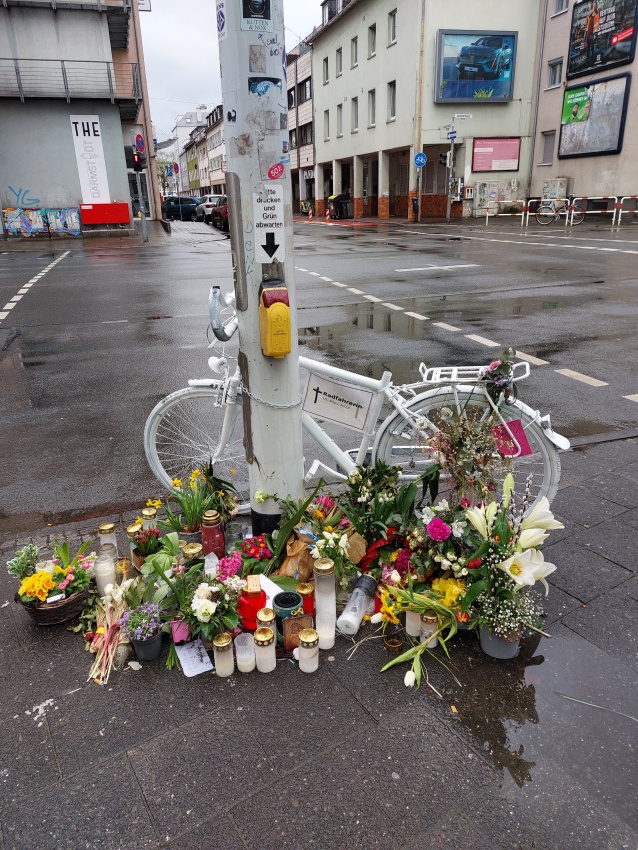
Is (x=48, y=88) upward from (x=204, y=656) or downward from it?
upward

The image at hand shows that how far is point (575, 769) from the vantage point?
6.96 ft

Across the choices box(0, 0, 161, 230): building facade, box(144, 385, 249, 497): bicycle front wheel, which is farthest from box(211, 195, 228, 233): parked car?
box(144, 385, 249, 497): bicycle front wheel

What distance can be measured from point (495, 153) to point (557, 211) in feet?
19.4

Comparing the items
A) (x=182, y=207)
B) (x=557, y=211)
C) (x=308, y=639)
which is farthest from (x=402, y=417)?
(x=182, y=207)

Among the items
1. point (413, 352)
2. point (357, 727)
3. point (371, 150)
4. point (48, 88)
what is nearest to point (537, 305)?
point (413, 352)

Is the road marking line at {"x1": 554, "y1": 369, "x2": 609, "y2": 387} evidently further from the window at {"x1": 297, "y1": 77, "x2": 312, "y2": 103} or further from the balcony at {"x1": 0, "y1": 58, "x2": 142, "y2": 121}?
the window at {"x1": 297, "y1": 77, "x2": 312, "y2": 103}

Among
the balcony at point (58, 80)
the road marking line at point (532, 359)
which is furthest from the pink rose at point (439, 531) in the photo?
the balcony at point (58, 80)

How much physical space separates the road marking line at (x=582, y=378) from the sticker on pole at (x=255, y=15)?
4.82m

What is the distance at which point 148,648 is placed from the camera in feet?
8.66

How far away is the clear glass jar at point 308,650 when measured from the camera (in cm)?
255

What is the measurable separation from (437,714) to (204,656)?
0.96 metres

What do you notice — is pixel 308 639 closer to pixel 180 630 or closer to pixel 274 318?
pixel 180 630

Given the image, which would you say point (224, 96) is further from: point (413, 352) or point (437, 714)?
point (413, 352)

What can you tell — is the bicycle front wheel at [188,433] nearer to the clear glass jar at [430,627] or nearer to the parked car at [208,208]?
the clear glass jar at [430,627]
